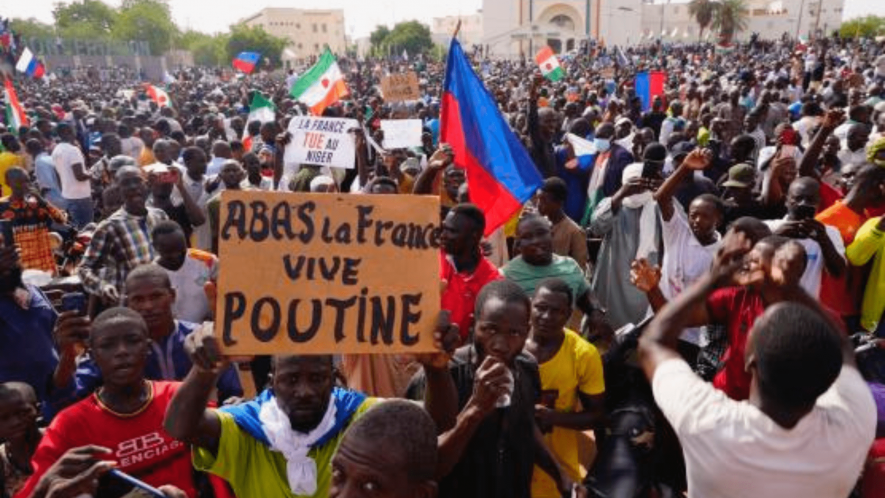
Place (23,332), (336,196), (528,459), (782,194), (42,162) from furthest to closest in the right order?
(42,162) → (782,194) → (23,332) → (528,459) → (336,196)

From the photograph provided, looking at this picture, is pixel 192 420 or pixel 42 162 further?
pixel 42 162

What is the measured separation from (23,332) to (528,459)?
275cm

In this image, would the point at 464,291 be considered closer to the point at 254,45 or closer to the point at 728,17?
the point at 728,17

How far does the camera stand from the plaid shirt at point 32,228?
6.02 meters

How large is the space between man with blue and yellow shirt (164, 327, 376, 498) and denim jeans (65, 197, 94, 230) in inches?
283

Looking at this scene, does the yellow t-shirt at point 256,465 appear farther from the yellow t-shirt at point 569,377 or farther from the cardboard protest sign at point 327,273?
the yellow t-shirt at point 569,377

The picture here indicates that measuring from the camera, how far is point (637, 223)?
15.0 feet

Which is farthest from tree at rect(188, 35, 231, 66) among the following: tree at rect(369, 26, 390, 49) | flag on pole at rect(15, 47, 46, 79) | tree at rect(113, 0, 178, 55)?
Result: flag on pole at rect(15, 47, 46, 79)

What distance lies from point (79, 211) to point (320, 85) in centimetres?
405

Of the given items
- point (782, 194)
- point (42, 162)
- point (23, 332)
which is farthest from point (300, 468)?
point (42, 162)

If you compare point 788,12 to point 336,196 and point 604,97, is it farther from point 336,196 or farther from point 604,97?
point 336,196

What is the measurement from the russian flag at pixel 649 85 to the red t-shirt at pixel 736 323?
10.5 meters

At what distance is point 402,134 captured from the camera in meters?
8.19

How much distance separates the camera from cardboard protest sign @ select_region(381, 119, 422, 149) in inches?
321
